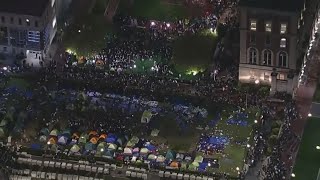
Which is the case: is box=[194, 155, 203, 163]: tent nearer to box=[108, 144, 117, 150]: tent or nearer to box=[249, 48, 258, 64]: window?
box=[108, 144, 117, 150]: tent

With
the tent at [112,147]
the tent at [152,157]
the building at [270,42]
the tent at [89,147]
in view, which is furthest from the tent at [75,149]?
the building at [270,42]

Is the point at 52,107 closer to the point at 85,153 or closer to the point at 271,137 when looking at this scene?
the point at 85,153

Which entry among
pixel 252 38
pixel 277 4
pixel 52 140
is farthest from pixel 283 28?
pixel 52 140

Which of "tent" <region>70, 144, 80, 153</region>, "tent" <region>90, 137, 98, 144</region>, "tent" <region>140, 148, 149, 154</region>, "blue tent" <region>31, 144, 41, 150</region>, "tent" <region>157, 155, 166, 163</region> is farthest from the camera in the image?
"tent" <region>90, 137, 98, 144</region>

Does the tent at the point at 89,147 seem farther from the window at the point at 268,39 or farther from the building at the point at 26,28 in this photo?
the window at the point at 268,39

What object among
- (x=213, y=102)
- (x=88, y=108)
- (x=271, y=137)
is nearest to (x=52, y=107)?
(x=88, y=108)

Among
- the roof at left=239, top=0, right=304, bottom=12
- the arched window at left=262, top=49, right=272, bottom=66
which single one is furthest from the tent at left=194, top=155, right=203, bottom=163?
the roof at left=239, top=0, right=304, bottom=12

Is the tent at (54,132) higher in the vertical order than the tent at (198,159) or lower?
higher
